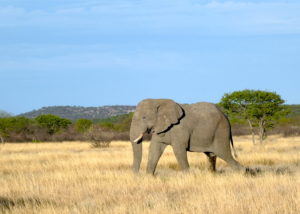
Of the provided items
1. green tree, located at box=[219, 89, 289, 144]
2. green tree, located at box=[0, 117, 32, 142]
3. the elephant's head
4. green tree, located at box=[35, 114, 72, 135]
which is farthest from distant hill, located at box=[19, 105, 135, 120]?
the elephant's head

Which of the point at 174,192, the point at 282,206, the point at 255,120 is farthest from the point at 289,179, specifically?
the point at 255,120

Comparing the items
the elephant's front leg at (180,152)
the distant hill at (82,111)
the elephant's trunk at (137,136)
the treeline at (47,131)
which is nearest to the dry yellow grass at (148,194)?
the elephant's trunk at (137,136)

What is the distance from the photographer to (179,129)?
12328 mm

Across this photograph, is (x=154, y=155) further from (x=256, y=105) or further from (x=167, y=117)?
(x=256, y=105)

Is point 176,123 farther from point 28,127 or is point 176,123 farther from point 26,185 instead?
point 28,127

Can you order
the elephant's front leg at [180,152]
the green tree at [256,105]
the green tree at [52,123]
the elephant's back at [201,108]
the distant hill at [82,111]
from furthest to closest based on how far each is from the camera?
the distant hill at [82,111] < the green tree at [52,123] < the green tree at [256,105] < the elephant's back at [201,108] < the elephant's front leg at [180,152]

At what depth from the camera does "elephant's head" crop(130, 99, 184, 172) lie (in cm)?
1223

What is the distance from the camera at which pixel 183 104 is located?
12977mm

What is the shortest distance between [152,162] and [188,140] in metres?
1.05

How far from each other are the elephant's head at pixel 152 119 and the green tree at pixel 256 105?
21748mm

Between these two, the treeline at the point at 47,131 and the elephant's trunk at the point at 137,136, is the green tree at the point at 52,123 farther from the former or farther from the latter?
the elephant's trunk at the point at 137,136

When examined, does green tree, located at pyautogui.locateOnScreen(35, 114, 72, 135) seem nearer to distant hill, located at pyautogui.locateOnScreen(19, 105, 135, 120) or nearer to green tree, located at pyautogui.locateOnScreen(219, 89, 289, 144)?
green tree, located at pyautogui.locateOnScreen(219, 89, 289, 144)

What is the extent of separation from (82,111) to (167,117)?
172605mm

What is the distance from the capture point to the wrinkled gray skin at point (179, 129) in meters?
12.2
